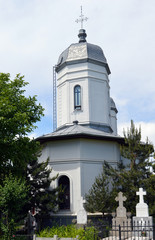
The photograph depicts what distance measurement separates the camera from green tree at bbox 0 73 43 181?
44.8 ft

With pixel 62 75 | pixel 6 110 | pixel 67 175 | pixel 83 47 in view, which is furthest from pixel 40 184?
pixel 83 47

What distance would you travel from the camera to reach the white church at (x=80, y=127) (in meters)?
17.8

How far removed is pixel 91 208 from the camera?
15.6 meters

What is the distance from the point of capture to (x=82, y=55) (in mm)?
21844

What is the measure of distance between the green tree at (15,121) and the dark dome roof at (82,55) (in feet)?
25.0

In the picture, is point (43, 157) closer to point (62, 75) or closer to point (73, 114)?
point (73, 114)

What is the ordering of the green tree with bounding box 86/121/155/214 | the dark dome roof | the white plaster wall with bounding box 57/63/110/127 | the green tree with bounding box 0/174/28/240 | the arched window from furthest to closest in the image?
the dark dome roof → the arched window → the white plaster wall with bounding box 57/63/110/127 → the green tree with bounding box 86/121/155/214 → the green tree with bounding box 0/174/28/240

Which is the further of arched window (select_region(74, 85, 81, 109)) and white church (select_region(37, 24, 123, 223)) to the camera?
arched window (select_region(74, 85, 81, 109))

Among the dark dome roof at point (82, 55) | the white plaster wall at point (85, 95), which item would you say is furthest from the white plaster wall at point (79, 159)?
the dark dome roof at point (82, 55)

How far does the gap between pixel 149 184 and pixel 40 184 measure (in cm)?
608

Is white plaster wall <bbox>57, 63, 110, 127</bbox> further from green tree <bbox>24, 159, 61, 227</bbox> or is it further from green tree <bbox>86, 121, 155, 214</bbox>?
green tree <bbox>24, 159, 61, 227</bbox>

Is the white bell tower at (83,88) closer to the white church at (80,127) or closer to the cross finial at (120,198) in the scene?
the white church at (80,127)

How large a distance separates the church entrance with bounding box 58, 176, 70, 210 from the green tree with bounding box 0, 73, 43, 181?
3.65m

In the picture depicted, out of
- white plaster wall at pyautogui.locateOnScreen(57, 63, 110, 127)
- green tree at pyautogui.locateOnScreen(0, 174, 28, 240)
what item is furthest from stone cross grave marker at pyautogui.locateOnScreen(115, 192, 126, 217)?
white plaster wall at pyautogui.locateOnScreen(57, 63, 110, 127)
